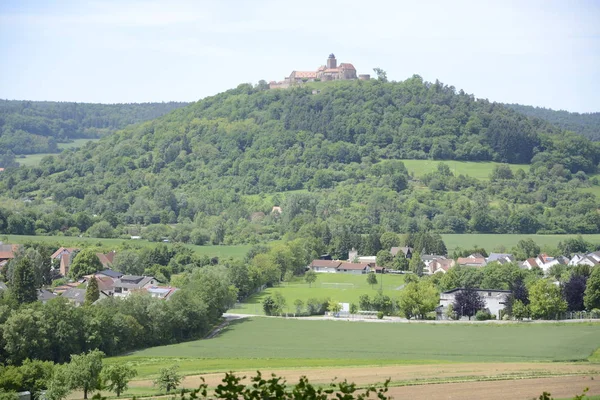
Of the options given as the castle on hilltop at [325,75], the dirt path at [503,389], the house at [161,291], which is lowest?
the house at [161,291]

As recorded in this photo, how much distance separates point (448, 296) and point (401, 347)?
1781 centimetres

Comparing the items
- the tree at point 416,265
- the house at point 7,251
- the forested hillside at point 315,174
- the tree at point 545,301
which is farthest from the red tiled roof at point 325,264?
the tree at point 545,301

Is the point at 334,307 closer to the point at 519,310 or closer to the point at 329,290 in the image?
the point at 329,290

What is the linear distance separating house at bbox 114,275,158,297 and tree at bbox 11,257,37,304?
8.48m

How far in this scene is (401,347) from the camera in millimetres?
47125

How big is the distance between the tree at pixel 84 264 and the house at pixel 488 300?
2689cm

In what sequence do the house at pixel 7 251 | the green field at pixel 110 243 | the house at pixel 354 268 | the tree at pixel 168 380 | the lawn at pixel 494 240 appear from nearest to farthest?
the tree at pixel 168 380
the house at pixel 7 251
the house at pixel 354 268
the green field at pixel 110 243
the lawn at pixel 494 240

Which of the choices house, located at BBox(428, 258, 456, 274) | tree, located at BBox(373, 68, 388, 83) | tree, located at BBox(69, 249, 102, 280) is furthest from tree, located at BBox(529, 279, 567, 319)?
tree, located at BBox(373, 68, 388, 83)

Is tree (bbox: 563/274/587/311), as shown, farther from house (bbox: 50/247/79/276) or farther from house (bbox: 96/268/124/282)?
house (bbox: 50/247/79/276)

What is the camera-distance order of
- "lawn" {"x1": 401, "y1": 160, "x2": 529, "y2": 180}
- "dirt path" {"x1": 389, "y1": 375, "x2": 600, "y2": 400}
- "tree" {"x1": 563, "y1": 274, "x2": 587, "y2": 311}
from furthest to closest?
1. "lawn" {"x1": 401, "y1": 160, "x2": 529, "y2": 180}
2. "tree" {"x1": 563, "y1": 274, "x2": 587, "y2": 311}
3. "dirt path" {"x1": 389, "y1": 375, "x2": 600, "y2": 400}

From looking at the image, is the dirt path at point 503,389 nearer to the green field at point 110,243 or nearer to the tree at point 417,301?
the tree at point 417,301

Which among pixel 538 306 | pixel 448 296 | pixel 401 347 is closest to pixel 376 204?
pixel 448 296

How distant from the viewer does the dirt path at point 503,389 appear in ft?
108

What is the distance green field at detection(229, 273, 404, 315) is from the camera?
65.2 metres
